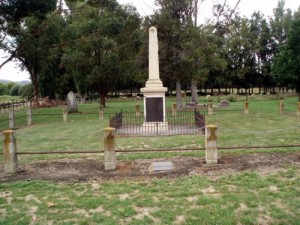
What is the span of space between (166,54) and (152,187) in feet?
69.3

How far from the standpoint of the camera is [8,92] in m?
102

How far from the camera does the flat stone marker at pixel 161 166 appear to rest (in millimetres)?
8211

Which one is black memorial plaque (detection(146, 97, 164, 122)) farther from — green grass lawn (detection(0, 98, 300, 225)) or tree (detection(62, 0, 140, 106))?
tree (detection(62, 0, 140, 106))

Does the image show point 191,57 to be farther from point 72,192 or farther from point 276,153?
point 72,192

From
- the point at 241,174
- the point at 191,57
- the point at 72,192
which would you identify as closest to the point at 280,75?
the point at 191,57

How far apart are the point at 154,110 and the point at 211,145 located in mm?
8041

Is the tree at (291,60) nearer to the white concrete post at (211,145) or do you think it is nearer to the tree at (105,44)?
the tree at (105,44)

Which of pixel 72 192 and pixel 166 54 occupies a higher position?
pixel 166 54

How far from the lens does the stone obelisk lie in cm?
1634

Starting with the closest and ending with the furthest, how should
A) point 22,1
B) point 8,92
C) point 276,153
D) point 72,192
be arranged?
point 72,192 → point 276,153 → point 22,1 → point 8,92

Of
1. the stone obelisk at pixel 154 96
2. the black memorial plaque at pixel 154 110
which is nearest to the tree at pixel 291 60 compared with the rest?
the stone obelisk at pixel 154 96

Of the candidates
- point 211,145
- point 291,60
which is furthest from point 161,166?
point 291,60

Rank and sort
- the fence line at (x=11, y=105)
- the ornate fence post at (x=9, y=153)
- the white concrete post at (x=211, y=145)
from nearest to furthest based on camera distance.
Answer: the ornate fence post at (x=9, y=153)
the white concrete post at (x=211, y=145)
the fence line at (x=11, y=105)

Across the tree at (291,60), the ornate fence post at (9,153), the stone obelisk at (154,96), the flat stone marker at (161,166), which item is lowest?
the flat stone marker at (161,166)
